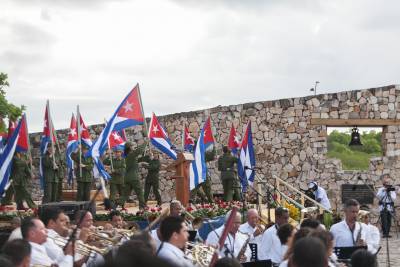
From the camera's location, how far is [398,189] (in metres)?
24.9

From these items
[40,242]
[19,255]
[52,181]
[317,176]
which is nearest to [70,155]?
[52,181]

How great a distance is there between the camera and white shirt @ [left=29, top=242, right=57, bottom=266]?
6.67 metres

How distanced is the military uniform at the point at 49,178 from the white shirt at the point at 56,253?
503 inches

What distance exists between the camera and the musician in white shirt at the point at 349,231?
32.0 ft

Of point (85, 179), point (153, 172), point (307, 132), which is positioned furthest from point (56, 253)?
point (307, 132)

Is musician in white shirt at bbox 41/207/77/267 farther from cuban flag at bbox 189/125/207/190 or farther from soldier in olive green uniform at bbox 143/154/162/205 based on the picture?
soldier in olive green uniform at bbox 143/154/162/205

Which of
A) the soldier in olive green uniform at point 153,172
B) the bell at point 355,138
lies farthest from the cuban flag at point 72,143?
the bell at point 355,138

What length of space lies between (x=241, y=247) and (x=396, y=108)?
1722cm

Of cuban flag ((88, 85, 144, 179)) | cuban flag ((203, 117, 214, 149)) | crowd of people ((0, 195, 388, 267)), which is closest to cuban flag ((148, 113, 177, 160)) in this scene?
cuban flag ((203, 117, 214, 149))

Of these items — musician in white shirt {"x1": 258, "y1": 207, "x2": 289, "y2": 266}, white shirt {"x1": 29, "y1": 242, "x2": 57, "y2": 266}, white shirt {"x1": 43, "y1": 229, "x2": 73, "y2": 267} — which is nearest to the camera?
Answer: white shirt {"x1": 43, "y1": 229, "x2": 73, "y2": 267}

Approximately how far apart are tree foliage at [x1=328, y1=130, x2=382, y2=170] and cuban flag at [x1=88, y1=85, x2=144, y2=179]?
24802mm

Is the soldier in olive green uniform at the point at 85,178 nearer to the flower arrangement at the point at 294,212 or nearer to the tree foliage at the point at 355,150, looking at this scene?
the flower arrangement at the point at 294,212

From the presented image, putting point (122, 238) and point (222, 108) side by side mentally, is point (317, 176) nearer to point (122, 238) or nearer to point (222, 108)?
point (222, 108)

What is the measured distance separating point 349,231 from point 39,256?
4577 millimetres
